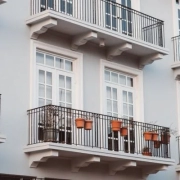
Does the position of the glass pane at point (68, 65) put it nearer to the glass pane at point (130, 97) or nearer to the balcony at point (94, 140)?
the balcony at point (94, 140)

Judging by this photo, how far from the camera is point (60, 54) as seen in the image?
19938 mm

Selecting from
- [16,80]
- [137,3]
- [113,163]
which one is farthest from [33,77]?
[137,3]

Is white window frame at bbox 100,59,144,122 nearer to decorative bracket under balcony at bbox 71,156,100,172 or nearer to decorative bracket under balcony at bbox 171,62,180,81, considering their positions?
decorative bracket under balcony at bbox 171,62,180,81

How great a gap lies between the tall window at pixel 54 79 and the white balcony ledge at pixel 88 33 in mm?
670

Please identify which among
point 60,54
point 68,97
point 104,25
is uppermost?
point 104,25

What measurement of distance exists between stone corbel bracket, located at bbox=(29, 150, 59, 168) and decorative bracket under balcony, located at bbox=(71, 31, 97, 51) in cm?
381

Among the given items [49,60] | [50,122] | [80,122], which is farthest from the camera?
[49,60]

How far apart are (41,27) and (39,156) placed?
12.2 feet

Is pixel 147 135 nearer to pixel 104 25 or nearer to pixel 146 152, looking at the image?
pixel 146 152

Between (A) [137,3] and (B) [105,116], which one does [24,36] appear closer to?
(B) [105,116]

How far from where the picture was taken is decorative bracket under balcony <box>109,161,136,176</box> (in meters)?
20.0

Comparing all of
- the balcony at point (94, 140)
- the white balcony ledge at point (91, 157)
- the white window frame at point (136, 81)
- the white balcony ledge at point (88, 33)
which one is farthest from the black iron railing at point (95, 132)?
the white balcony ledge at point (88, 33)

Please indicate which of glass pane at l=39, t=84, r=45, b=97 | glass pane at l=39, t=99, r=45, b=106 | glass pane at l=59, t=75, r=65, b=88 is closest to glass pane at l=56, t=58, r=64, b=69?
glass pane at l=59, t=75, r=65, b=88

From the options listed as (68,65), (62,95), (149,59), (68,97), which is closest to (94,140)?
(68,97)
